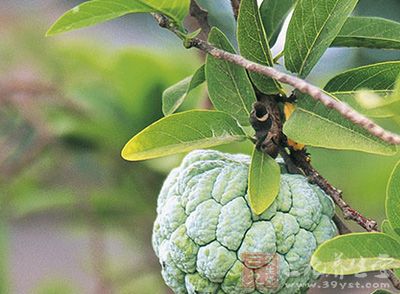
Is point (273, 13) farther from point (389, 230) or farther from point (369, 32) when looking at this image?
point (389, 230)

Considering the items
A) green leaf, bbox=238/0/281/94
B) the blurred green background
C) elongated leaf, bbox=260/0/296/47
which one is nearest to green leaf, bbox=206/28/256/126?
green leaf, bbox=238/0/281/94

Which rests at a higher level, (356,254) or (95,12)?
(95,12)

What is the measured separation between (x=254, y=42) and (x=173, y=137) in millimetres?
159

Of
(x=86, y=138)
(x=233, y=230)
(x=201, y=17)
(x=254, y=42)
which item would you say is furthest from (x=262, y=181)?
(x=86, y=138)

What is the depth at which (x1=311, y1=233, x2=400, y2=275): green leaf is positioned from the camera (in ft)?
2.65

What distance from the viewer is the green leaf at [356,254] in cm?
81

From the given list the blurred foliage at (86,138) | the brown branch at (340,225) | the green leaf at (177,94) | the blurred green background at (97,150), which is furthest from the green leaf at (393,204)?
the blurred foliage at (86,138)

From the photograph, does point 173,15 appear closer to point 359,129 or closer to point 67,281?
point 359,129

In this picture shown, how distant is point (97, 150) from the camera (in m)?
2.02

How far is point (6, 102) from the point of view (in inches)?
83.5

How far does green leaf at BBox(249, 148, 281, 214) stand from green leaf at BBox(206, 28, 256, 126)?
0.26 feet

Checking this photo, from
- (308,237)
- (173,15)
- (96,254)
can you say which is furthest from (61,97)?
(308,237)

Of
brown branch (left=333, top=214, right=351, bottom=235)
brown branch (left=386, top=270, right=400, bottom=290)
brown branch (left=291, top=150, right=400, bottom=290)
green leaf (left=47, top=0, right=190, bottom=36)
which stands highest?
green leaf (left=47, top=0, right=190, bottom=36)

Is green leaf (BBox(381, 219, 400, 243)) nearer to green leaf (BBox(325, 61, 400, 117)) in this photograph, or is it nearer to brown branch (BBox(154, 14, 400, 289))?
brown branch (BBox(154, 14, 400, 289))
